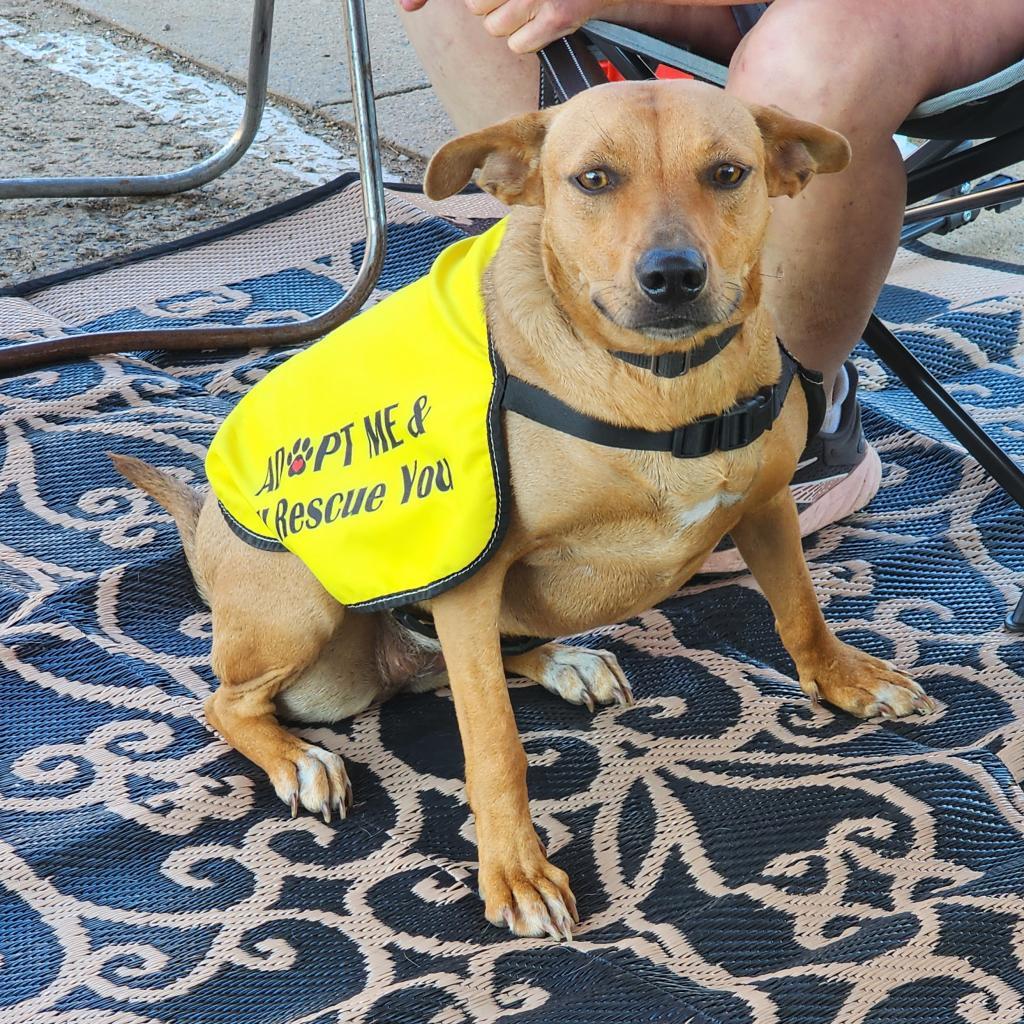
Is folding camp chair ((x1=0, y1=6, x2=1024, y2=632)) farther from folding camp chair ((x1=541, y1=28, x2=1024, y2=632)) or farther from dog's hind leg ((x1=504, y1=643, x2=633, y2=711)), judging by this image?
dog's hind leg ((x1=504, y1=643, x2=633, y2=711))

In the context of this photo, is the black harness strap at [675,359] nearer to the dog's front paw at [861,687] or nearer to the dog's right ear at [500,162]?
the dog's right ear at [500,162]

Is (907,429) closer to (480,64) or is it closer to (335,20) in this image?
(480,64)

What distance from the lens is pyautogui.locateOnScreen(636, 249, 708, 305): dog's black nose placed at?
1.43 meters

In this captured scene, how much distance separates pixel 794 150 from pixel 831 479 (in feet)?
2.58

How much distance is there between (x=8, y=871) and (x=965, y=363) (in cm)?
217

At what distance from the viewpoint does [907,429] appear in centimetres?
262

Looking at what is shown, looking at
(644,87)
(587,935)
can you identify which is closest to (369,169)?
(644,87)

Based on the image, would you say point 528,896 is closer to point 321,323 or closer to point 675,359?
point 675,359

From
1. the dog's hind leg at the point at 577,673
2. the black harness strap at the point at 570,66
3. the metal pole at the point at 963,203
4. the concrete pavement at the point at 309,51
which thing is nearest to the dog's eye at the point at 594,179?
the black harness strap at the point at 570,66

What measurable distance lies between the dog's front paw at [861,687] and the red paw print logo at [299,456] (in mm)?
793

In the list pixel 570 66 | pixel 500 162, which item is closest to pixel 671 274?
pixel 500 162

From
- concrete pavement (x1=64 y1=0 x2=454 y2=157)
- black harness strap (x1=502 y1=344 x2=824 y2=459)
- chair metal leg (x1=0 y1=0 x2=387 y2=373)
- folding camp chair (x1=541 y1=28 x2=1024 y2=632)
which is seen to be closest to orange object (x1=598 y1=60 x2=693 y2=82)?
folding camp chair (x1=541 y1=28 x2=1024 y2=632)

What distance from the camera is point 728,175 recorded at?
5.01 feet

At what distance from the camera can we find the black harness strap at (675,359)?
158 cm
